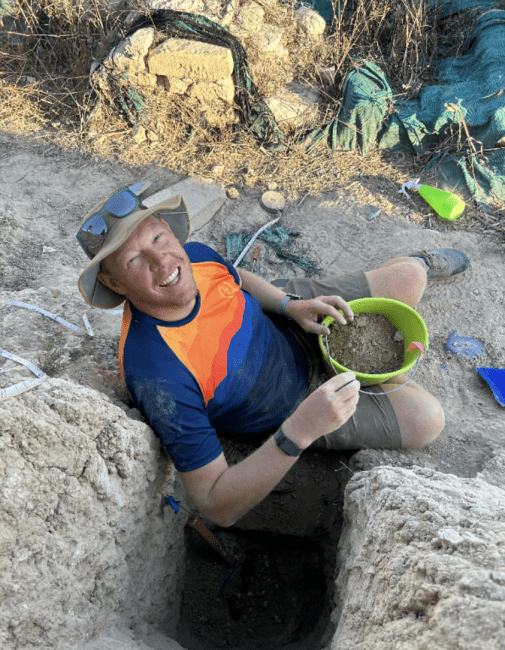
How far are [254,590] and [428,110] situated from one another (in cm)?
373

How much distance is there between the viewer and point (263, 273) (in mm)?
3273

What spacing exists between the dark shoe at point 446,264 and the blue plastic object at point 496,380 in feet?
2.20

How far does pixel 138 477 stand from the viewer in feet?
5.48

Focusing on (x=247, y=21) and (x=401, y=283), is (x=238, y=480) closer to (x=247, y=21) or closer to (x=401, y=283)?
(x=401, y=283)

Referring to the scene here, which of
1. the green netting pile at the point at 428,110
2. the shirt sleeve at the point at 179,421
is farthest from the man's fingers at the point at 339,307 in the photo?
the green netting pile at the point at 428,110

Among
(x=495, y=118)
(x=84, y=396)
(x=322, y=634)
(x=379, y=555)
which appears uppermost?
(x=495, y=118)

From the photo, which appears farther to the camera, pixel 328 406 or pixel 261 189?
pixel 261 189

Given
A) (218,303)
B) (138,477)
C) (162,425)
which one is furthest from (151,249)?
(138,477)

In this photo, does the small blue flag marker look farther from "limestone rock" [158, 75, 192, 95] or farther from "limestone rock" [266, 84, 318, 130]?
"limestone rock" [158, 75, 192, 95]

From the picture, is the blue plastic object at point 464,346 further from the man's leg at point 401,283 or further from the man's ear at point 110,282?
the man's ear at point 110,282

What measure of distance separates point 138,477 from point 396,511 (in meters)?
0.91

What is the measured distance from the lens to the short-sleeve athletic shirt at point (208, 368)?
1646 millimetres

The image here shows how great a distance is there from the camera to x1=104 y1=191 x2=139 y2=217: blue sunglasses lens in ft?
5.65

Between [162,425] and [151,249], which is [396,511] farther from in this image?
[151,249]
